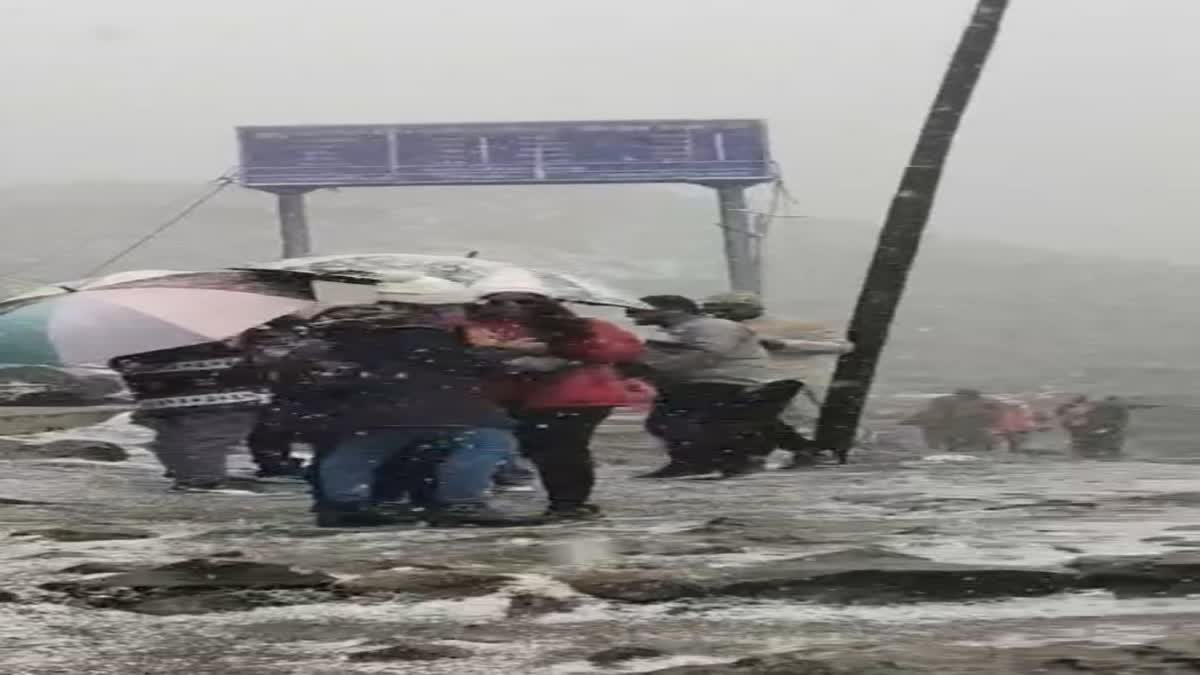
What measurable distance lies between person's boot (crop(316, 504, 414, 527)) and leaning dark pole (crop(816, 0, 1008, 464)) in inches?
94.9

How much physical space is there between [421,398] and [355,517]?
18.2 inches

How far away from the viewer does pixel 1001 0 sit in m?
6.46

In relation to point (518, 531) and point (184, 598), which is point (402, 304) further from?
point (184, 598)

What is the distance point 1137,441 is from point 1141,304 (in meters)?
0.64

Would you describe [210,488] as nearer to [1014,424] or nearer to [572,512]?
[572,512]

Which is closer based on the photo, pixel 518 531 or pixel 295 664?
pixel 295 664

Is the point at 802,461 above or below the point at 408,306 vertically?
below

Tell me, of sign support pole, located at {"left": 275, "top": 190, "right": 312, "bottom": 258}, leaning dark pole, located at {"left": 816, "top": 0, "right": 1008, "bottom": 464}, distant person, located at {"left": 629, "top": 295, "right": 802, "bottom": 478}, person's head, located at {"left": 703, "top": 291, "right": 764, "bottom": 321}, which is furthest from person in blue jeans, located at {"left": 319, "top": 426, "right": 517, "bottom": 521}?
leaning dark pole, located at {"left": 816, "top": 0, "right": 1008, "bottom": 464}

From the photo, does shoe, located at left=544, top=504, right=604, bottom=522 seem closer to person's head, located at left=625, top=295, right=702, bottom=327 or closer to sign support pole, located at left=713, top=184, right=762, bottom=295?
person's head, located at left=625, top=295, right=702, bottom=327

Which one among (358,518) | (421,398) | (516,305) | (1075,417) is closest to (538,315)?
(516,305)

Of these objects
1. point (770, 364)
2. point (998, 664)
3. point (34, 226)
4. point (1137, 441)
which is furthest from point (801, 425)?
point (34, 226)

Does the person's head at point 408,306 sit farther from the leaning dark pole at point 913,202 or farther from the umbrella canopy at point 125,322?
the leaning dark pole at point 913,202

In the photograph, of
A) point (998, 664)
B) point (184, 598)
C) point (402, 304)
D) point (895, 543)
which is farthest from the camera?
point (402, 304)

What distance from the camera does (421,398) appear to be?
4621 millimetres
